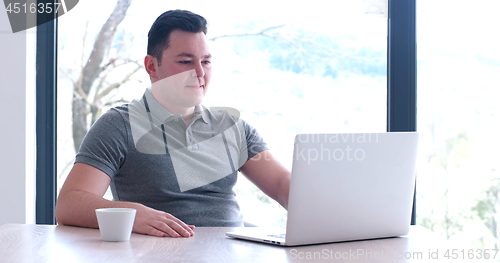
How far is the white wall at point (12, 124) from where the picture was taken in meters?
2.01

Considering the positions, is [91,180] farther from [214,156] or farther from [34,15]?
[34,15]

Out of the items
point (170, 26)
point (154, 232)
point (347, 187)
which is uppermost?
point (170, 26)

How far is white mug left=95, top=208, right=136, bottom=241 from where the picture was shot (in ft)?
3.24

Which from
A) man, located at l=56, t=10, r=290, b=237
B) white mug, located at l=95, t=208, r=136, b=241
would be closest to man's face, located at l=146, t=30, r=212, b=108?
man, located at l=56, t=10, r=290, b=237

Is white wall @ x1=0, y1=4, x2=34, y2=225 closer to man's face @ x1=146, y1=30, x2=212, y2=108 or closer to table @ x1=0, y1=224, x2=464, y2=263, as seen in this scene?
man's face @ x1=146, y1=30, x2=212, y2=108

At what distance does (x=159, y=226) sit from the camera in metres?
1.10

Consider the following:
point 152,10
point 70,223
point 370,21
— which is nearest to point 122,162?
point 70,223

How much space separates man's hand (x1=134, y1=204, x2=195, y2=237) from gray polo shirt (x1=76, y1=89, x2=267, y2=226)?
1.25ft

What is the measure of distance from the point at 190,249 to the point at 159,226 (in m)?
0.18

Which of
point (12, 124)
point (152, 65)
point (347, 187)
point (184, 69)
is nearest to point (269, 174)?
point (184, 69)

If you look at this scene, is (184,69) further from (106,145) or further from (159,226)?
(159,226)

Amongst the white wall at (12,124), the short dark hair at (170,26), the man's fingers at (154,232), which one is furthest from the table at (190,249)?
the white wall at (12,124)

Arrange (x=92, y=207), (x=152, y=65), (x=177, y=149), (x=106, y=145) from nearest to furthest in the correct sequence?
(x=92, y=207), (x=106, y=145), (x=177, y=149), (x=152, y=65)

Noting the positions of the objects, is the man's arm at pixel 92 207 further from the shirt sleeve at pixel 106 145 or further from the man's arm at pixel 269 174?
the man's arm at pixel 269 174
